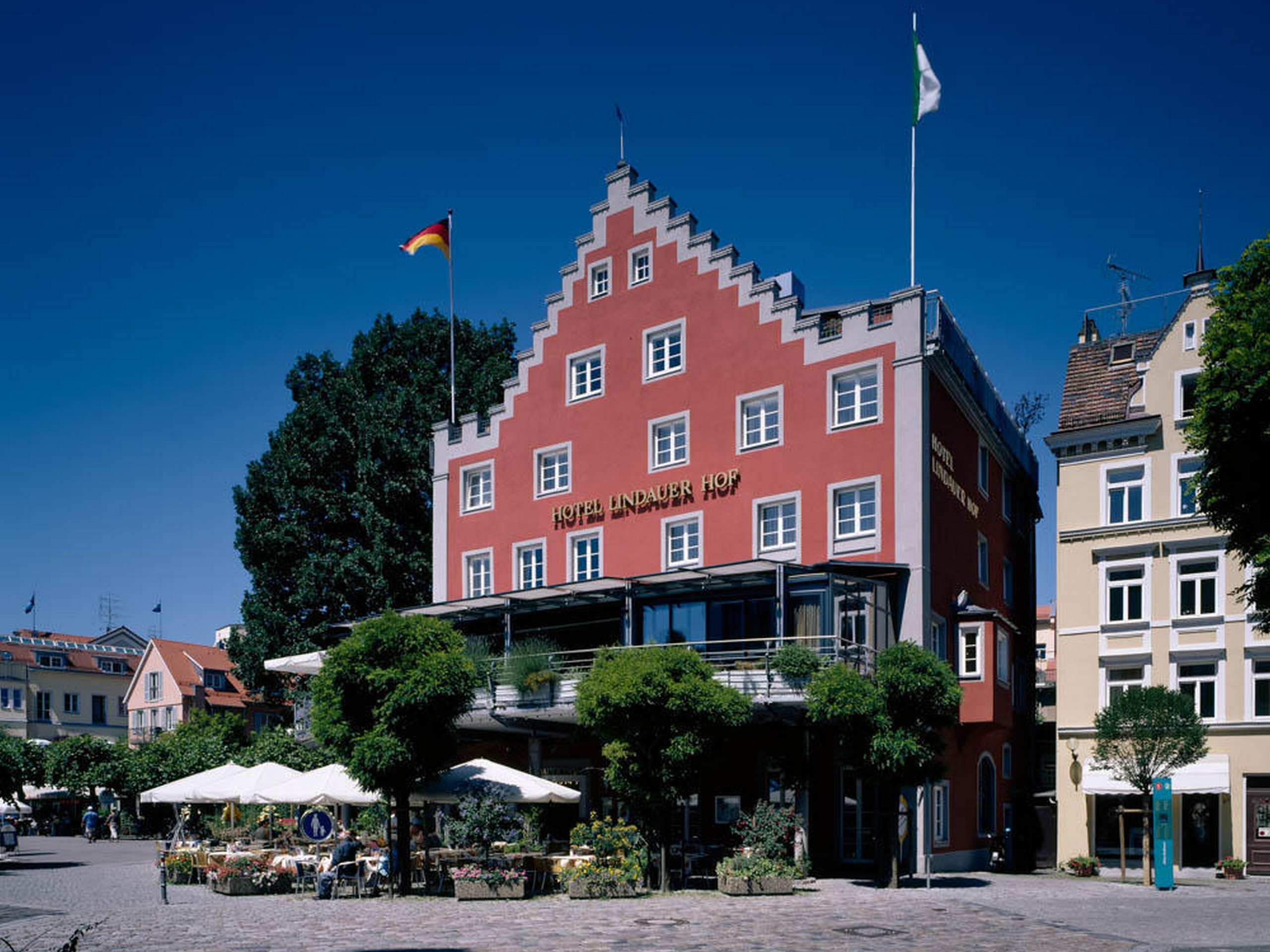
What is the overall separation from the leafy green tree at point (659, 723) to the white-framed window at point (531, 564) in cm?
1356

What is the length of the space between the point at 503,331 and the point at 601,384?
53.8 ft

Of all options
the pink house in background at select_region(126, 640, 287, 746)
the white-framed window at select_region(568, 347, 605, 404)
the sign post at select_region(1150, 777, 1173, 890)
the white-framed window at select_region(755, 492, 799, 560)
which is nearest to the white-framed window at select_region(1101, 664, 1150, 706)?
the sign post at select_region(1150, 777, 1173, 890)

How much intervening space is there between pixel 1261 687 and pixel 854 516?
12.8 meters

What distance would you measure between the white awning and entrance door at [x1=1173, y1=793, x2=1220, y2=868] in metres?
0.78

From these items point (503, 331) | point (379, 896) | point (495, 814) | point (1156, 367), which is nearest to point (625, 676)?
point (495, 814)

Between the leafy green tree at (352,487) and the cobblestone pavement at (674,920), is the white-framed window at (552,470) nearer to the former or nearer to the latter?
the leafy green tree at (352,487)

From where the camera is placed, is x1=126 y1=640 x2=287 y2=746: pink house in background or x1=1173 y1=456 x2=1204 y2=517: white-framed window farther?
x1=126 y1=640 x2=287 y2=746: pink house in background

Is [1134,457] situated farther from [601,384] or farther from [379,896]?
[379,896]

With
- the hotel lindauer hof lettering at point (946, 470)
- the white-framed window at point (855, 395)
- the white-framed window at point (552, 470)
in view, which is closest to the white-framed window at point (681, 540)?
the white-framed window at point (552, 470)

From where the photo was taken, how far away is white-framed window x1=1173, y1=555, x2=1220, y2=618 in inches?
1551

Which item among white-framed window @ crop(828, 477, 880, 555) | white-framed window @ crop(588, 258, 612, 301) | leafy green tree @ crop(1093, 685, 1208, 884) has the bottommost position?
leafy green tree @ crop(1093, 685, 1208, 884)

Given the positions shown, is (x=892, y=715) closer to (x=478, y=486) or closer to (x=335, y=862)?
(x=335, y=862)

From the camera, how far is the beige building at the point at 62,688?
91.8 m

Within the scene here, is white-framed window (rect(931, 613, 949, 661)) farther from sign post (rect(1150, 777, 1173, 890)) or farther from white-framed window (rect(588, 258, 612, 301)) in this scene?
white-framed window (rect(588, 258, 612, 301))
